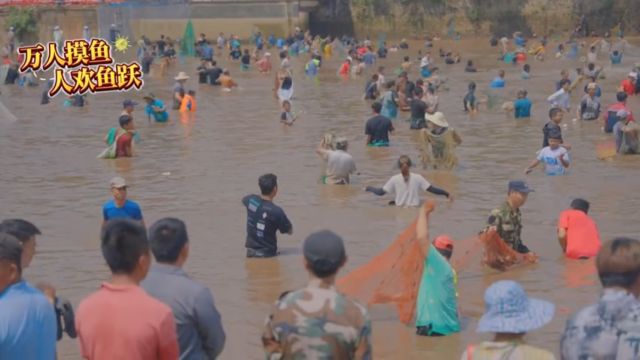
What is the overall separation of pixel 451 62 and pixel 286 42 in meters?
10.1

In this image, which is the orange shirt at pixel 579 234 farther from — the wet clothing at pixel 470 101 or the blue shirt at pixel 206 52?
the blue shirt at pixel 206 52

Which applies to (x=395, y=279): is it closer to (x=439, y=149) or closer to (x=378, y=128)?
(x=439, y=149)

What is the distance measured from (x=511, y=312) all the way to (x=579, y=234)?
27.0 feet

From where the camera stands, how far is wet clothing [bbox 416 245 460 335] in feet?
32.4

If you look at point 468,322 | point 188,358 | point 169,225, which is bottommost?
point 468,322

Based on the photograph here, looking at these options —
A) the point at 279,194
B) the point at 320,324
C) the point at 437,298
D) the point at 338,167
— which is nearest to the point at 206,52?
the point at 338,167

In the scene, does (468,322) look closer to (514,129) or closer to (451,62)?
(514,129)

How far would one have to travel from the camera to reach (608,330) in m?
5.03

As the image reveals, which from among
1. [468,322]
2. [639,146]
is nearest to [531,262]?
[468,322]

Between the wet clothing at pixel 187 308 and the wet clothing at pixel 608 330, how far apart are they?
1.61 metres

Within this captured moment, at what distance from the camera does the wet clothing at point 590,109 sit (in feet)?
88.3

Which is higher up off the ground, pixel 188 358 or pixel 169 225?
pixel 169 225

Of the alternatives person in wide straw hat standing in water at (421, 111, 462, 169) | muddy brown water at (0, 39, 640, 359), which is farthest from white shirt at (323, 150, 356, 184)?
person in wide straw hat standing in water at (421, 111, 462, 169)

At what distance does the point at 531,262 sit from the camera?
13.0 metres
